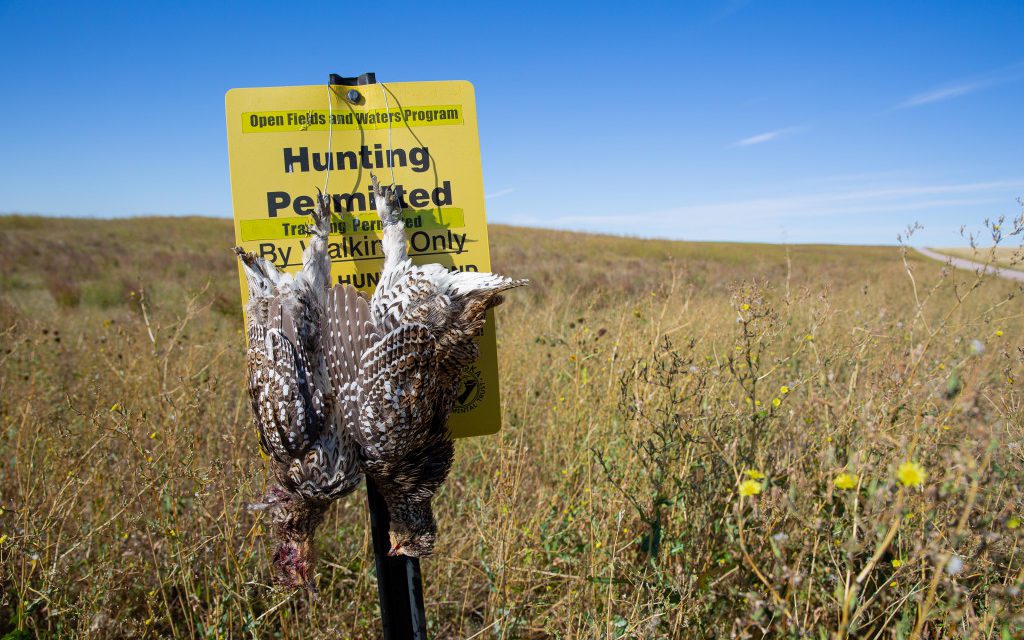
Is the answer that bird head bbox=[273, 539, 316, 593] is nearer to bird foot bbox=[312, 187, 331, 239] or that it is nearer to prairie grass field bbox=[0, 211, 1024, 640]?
prairie grass field bbox=[0, 211, 1024, 640]

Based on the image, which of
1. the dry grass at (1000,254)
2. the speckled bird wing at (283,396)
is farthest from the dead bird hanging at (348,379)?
the dry grass at (1000,254)

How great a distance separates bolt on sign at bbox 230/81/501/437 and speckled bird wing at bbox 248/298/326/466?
0.55m

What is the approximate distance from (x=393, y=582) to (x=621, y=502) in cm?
109

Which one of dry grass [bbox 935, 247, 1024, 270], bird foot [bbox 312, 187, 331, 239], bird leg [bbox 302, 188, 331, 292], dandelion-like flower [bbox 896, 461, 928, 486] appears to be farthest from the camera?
dry grass [bbox 935, 247, 1024, 270]

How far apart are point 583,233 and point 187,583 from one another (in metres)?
32.6

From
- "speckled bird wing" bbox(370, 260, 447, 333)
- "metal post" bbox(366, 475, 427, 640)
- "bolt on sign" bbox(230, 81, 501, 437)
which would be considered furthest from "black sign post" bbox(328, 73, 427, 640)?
"speckled bird wing" bbox(370, 260, 447, 333)

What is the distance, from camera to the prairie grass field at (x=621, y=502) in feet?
Answer: 5.52

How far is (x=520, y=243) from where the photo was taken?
81.4 feet

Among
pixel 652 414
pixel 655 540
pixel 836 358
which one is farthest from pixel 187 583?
pixel 836 358

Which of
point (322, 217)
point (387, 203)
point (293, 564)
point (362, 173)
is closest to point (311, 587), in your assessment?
point (293, 564)

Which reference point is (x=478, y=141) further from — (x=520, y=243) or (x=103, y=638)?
(x=520, y=243)

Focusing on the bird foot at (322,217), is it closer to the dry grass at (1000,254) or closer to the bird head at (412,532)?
the bird head at (412,532)

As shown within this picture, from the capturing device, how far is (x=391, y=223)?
199 centimetres

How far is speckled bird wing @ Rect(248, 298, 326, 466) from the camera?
61.5 inches
